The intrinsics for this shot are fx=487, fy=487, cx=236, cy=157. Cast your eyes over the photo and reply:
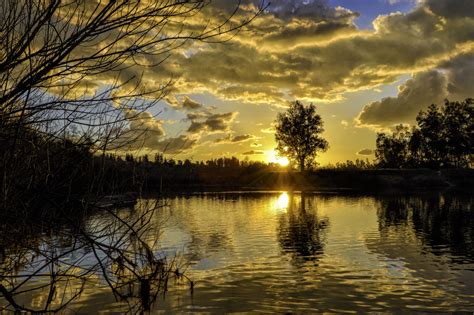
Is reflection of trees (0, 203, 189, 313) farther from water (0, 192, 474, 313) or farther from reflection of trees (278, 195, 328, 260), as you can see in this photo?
reflection of trees (278, 195, 328, 260)

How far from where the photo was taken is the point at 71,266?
28.0 feet

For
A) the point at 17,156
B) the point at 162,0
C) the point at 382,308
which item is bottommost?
the point at 382,308

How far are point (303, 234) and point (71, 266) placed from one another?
18.3 m

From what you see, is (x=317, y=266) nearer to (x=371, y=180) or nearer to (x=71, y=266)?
(x=71, y=266)

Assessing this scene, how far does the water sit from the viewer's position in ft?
39.4

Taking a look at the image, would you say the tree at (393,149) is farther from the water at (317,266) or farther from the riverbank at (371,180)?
the water at (317,266)

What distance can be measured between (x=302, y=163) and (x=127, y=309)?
8598 centimetres

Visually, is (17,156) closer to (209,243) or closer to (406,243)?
(209,243)

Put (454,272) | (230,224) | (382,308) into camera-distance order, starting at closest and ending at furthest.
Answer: (382,308)
(454,272)
(230,224)

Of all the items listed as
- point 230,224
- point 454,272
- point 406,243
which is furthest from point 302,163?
point 454,272

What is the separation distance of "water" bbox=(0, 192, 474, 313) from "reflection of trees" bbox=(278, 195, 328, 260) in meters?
0.05

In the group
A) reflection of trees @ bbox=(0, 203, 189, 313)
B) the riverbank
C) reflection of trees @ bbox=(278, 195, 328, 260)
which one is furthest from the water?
the riverbank

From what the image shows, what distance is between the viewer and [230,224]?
100.0ft

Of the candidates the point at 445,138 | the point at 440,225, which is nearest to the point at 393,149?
the point at 445,138
